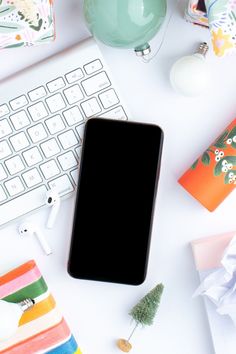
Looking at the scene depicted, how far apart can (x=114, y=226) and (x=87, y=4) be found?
0.27 metres

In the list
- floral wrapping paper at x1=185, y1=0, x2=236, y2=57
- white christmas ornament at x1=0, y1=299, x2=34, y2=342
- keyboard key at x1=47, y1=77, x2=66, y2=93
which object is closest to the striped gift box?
white christmas ornament at x1=0, y1=299, x2=34, y2=342

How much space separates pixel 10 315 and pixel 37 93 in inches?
10.7

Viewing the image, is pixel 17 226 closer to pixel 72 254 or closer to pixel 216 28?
pixel 72 254

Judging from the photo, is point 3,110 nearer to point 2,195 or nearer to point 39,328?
point 2,195

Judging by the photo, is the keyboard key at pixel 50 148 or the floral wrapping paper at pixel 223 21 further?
the keyboard key at pixel 50 148

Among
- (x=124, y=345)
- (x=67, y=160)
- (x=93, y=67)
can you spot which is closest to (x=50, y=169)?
(x=67, y=160)

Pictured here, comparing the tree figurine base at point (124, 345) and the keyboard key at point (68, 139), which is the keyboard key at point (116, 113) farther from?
the tree figurine base at point (124, 345)

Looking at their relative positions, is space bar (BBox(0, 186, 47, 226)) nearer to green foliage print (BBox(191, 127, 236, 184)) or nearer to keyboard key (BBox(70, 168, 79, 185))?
keyboard key (BBox(70, 168, 79, 185))

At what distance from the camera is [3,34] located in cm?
59

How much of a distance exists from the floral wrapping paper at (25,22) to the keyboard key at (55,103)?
8cm

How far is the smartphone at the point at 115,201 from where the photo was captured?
677mm

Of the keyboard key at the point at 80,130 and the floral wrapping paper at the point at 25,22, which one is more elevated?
the floral wrapping paper at the point at 25,22

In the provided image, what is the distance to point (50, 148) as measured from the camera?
0.68 meters

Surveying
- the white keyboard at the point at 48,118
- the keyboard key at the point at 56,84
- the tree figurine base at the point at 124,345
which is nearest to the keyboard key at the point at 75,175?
the white keyboard at the point at 48,118
